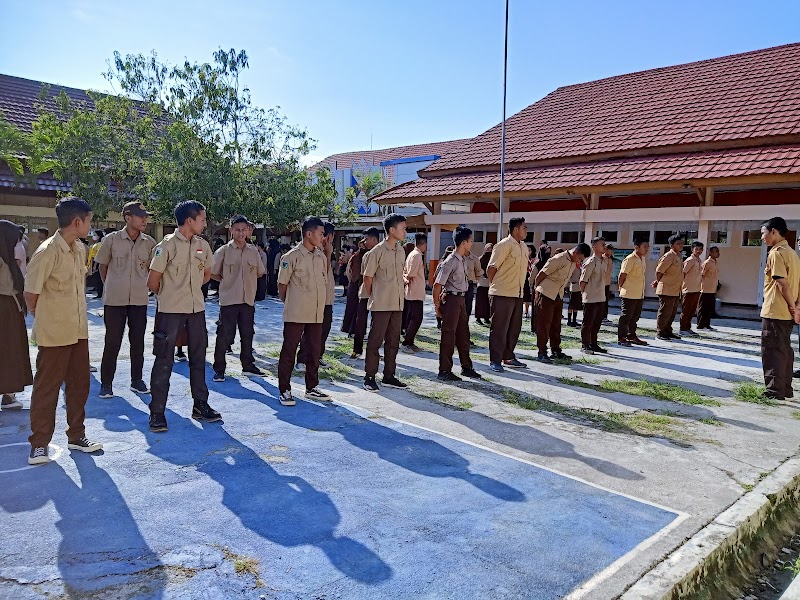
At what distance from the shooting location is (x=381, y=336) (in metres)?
6.29

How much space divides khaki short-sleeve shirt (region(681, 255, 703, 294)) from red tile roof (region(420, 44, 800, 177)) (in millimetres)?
4074

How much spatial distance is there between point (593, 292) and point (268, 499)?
6.69 m

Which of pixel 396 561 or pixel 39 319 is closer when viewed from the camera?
pixel 396 561

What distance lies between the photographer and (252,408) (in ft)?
17.9

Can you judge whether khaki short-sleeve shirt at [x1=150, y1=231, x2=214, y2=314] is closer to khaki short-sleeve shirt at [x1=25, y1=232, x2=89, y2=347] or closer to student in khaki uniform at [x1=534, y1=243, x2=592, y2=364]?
khaki short-sleeve shirt at [x1=25, y1=232, x2=89, y2=347]

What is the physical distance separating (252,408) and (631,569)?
3.58 meters

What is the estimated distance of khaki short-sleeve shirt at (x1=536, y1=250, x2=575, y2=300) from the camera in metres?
7.96

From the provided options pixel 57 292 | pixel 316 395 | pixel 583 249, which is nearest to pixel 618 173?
pixel 583 249

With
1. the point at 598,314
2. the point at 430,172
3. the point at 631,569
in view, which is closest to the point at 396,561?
the point at 631,569

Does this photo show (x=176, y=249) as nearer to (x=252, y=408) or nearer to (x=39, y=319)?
(x=39, y=319)

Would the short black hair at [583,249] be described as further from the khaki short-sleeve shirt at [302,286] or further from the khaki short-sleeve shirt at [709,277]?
the khaki short-sleeve shirt at [302,286]

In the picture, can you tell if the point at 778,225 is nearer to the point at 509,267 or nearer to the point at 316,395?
the point at 509,267

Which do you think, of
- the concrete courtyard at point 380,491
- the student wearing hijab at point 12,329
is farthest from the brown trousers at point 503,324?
the student wearing hijab at point 12,329

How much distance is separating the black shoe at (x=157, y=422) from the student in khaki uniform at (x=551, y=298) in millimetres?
5138
